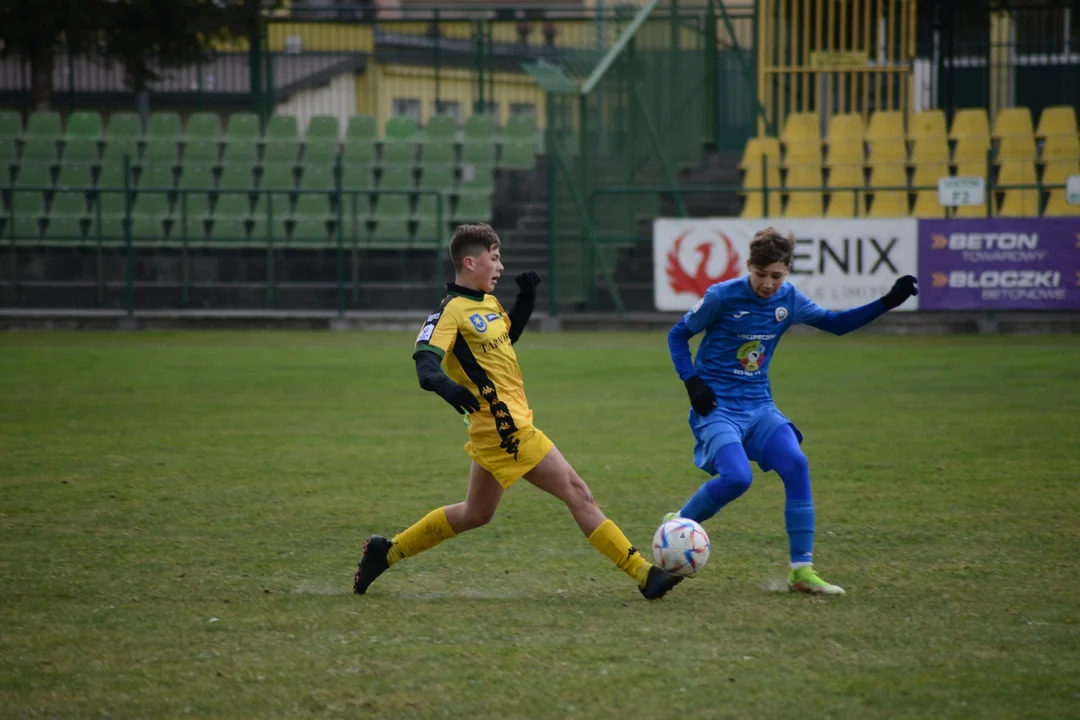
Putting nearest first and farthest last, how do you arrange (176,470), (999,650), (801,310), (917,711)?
1. (917,711)
2. (999,650)
3. (801,310)
4. (176,470)

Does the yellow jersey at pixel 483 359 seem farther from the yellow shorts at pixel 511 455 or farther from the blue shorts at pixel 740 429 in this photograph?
the blue shorts at pixel 740 429

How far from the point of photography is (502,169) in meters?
23.1

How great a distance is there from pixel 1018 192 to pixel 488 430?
1590 centimetres

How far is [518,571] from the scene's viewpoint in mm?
6191

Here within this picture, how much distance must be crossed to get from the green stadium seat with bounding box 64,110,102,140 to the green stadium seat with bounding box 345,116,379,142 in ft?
14.9

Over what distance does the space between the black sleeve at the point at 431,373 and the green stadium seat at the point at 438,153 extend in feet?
58.4

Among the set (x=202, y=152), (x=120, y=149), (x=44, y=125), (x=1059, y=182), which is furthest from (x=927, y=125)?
(x=44, y=125)

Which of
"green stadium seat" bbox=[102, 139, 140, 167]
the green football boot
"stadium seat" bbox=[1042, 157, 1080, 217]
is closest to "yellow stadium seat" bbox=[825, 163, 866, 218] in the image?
"stadium seat" bbox=[1042, 157, 1080, 217]

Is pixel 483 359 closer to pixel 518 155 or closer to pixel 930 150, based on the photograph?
pixel 930 150

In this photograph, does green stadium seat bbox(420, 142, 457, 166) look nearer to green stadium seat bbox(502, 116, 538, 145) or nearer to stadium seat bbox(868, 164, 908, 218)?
green stadium seat bbox(502, 116, 538, 145)

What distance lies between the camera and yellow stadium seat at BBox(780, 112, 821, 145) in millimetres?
21244

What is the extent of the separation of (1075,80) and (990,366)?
1119 cm

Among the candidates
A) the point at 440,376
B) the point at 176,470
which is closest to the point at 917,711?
the point at 440,376

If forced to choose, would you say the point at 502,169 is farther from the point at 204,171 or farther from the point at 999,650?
the point at 999,650
